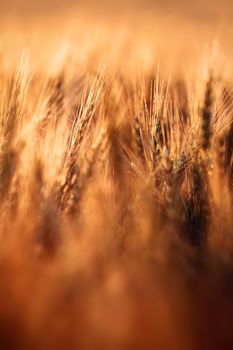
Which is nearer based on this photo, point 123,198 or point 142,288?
point 142,288

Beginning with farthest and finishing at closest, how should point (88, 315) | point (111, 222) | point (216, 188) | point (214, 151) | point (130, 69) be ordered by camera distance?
point (130, 69) < point (214, 151) < point (216, 188) < point (111, 222) < point (88, 315)

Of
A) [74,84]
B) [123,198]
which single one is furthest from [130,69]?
[123,198]

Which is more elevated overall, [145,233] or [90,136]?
[90,136]

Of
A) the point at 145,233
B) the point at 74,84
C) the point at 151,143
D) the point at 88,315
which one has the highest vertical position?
the point at 74,84

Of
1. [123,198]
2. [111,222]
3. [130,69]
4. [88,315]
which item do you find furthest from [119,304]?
[130,69]

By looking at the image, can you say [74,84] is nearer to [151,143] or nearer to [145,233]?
[151,143]

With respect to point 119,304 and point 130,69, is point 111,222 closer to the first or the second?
point 119,304

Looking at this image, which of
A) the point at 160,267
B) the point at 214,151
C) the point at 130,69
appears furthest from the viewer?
the point at 130,69
